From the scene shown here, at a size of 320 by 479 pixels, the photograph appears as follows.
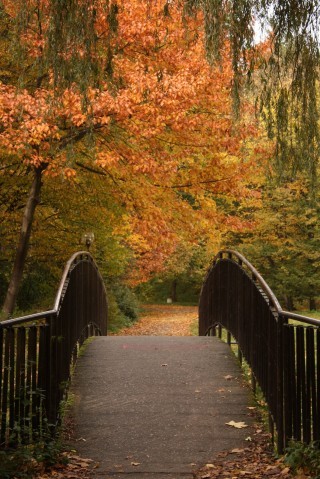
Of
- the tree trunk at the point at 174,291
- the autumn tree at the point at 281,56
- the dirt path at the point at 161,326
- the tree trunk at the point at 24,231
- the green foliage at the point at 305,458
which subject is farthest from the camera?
the tree trunk at the point at 174,291

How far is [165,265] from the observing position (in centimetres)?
3341

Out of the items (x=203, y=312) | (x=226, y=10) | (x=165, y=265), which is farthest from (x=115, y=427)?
(x=165, y=265)

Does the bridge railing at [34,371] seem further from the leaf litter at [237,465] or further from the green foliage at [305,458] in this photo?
the green foliage at [305,458]

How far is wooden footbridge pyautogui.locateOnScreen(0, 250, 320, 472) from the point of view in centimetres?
470

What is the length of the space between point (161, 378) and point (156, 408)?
3.41 feet

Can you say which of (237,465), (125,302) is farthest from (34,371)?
(125,302)

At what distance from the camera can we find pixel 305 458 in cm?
448

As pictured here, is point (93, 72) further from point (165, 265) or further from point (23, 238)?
point (165, 265)

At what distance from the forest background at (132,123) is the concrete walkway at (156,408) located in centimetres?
245

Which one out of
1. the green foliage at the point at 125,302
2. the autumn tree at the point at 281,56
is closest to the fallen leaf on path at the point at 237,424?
the autumn tree at the point at 281,56

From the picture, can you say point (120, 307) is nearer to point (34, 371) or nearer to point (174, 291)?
point (174, 291)

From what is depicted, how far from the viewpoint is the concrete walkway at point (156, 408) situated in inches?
208

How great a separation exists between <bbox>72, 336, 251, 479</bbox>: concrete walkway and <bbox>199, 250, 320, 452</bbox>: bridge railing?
19.4 inches

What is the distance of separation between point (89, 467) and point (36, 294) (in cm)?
1339
